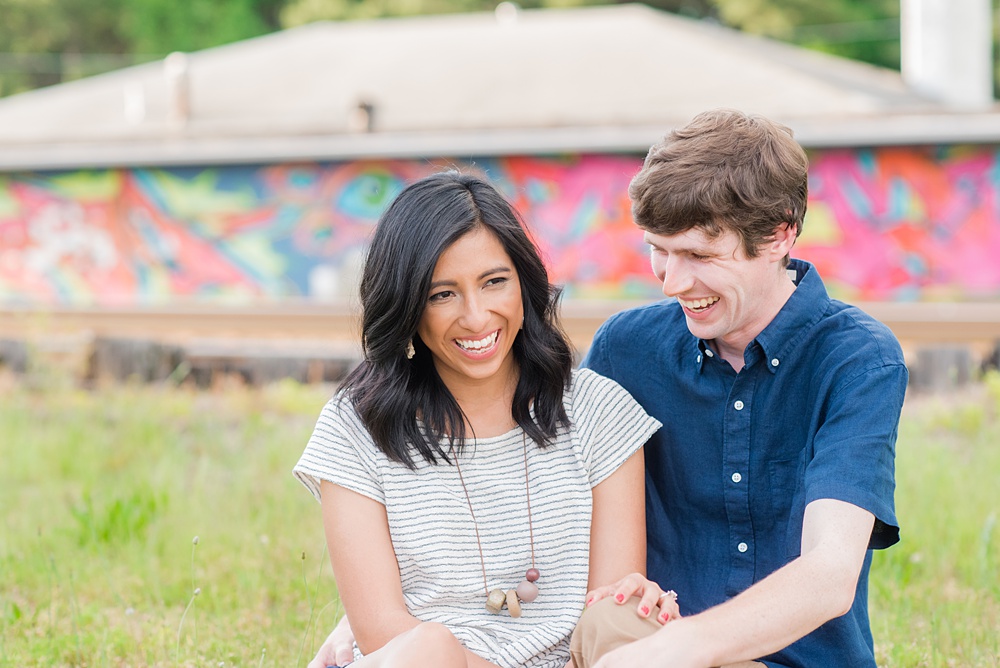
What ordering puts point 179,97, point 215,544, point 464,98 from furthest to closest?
point 179,97 → point 464,98 → point 215,544

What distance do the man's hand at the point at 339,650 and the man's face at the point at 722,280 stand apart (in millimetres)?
1139

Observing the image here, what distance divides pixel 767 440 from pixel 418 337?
875mm

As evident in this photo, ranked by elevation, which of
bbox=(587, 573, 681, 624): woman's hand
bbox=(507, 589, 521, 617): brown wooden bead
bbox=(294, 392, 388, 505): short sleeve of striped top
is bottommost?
bbox=(507, 589, 521, 617): brown wooden bead

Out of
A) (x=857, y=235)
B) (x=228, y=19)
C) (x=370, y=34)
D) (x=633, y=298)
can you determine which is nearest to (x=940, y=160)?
(x=857, y=235)

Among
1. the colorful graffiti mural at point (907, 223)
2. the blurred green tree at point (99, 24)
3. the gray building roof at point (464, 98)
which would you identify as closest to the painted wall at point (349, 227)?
the colorful graffiti mural at point (907, 223)

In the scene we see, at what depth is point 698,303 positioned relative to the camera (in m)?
2.52

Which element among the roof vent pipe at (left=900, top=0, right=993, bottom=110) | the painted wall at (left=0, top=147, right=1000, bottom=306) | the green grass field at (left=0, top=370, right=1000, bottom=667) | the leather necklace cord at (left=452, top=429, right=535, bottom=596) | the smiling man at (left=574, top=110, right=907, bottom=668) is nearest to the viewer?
the smiling man at (left=574, top=110, right=907, bottom=668)

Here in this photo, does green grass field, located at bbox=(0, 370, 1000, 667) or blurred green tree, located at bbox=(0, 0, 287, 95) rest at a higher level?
blurred green tree, located at bbox=(0, 0, 287, 95)

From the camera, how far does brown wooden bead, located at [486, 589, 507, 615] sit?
8.20 ft

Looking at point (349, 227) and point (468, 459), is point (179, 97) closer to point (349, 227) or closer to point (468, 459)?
point (349, 227)

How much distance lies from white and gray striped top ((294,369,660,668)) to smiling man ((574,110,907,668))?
0.72ft

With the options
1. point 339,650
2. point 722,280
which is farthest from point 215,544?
point 722,280

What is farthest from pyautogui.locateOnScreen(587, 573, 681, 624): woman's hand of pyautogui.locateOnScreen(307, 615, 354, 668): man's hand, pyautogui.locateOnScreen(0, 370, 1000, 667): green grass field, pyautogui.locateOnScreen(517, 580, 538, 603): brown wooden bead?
pyautogui.locateOnScreen(0, 370, 1000, 667): green grass field

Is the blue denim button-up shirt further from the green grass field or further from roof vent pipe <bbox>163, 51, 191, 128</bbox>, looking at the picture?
roof vent pipe <bbox>163, 51, 191, 128</bbox>
